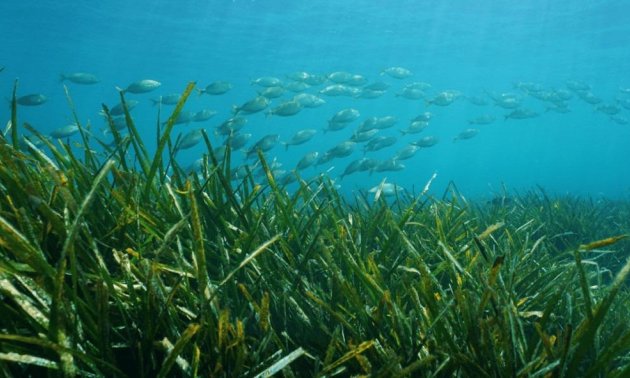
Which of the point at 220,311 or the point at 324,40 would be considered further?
the point at 324,40

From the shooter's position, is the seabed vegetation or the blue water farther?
the blue water

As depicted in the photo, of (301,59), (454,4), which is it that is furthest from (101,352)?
(301,59)

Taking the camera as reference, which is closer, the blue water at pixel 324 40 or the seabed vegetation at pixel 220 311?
the seabed vegetation at pixel 220 311

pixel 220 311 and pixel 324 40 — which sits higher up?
pixel 324 40

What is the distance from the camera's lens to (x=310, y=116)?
12212cm

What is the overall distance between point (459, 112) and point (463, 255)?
10769 centimetres

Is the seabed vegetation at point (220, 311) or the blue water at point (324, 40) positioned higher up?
the blue water at point (324, 40)

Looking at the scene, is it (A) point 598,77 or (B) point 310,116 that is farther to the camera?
(B) point 310,116

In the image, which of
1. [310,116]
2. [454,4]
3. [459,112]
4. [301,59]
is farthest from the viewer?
[310,116]

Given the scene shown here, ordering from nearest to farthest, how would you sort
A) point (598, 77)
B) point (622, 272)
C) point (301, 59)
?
point (622, 272) < point (301, 59) < point (598, 77)

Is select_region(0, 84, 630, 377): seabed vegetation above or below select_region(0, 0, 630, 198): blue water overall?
below

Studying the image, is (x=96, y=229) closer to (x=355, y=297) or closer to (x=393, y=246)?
(x=355, y=297)

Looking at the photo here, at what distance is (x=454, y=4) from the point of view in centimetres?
3344

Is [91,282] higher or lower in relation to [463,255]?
higher
